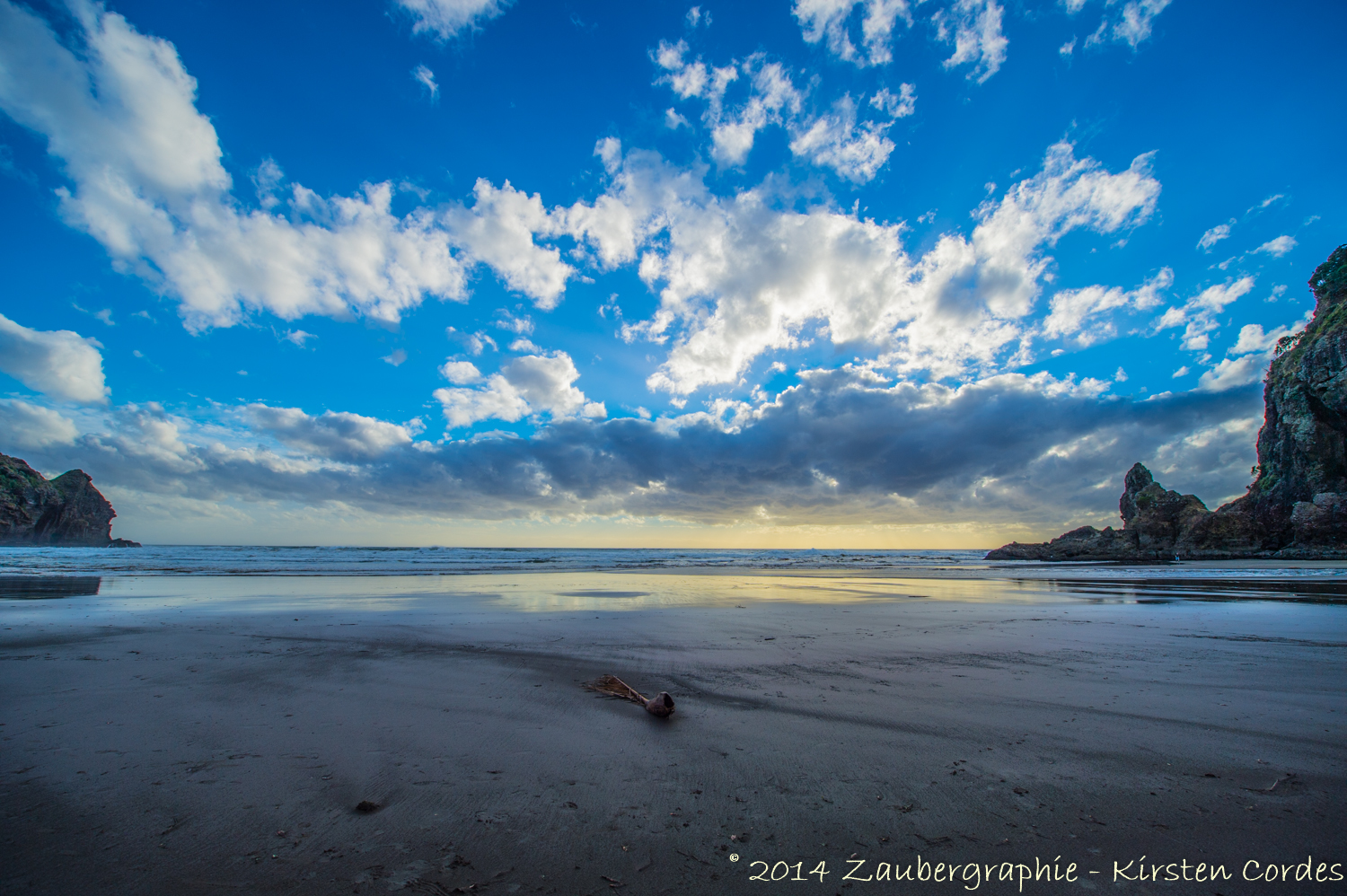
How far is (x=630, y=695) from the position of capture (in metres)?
5.09

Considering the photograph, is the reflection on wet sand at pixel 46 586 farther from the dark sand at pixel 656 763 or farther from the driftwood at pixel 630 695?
the driftwood at pixel 630 695

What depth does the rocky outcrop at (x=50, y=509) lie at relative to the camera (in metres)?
70.0

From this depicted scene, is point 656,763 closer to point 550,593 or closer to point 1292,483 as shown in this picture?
point 550,593

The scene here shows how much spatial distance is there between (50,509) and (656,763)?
5145 inches

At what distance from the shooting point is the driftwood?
4488 millimetres

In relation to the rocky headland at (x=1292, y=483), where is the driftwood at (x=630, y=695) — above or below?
below

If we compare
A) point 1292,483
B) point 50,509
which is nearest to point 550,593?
point 1292,483

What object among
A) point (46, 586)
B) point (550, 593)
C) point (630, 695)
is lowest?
point (550, 593)

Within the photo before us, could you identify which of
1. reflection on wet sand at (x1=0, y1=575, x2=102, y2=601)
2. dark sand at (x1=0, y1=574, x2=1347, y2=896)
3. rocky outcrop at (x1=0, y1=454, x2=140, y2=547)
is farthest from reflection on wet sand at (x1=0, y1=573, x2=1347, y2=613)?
rocky outcrop at (x1=0, y1=454, x2=140, y2=547)

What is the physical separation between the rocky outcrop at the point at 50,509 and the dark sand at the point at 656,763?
10429cm

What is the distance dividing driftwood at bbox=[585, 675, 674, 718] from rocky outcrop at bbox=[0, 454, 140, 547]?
11028 centimetres

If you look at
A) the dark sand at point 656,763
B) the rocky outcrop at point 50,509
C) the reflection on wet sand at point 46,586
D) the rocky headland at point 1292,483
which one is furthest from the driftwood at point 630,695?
the rocky outcrop at point 50,509

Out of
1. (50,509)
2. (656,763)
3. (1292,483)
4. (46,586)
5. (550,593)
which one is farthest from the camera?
(50,509)

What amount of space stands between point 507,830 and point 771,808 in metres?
1.49
